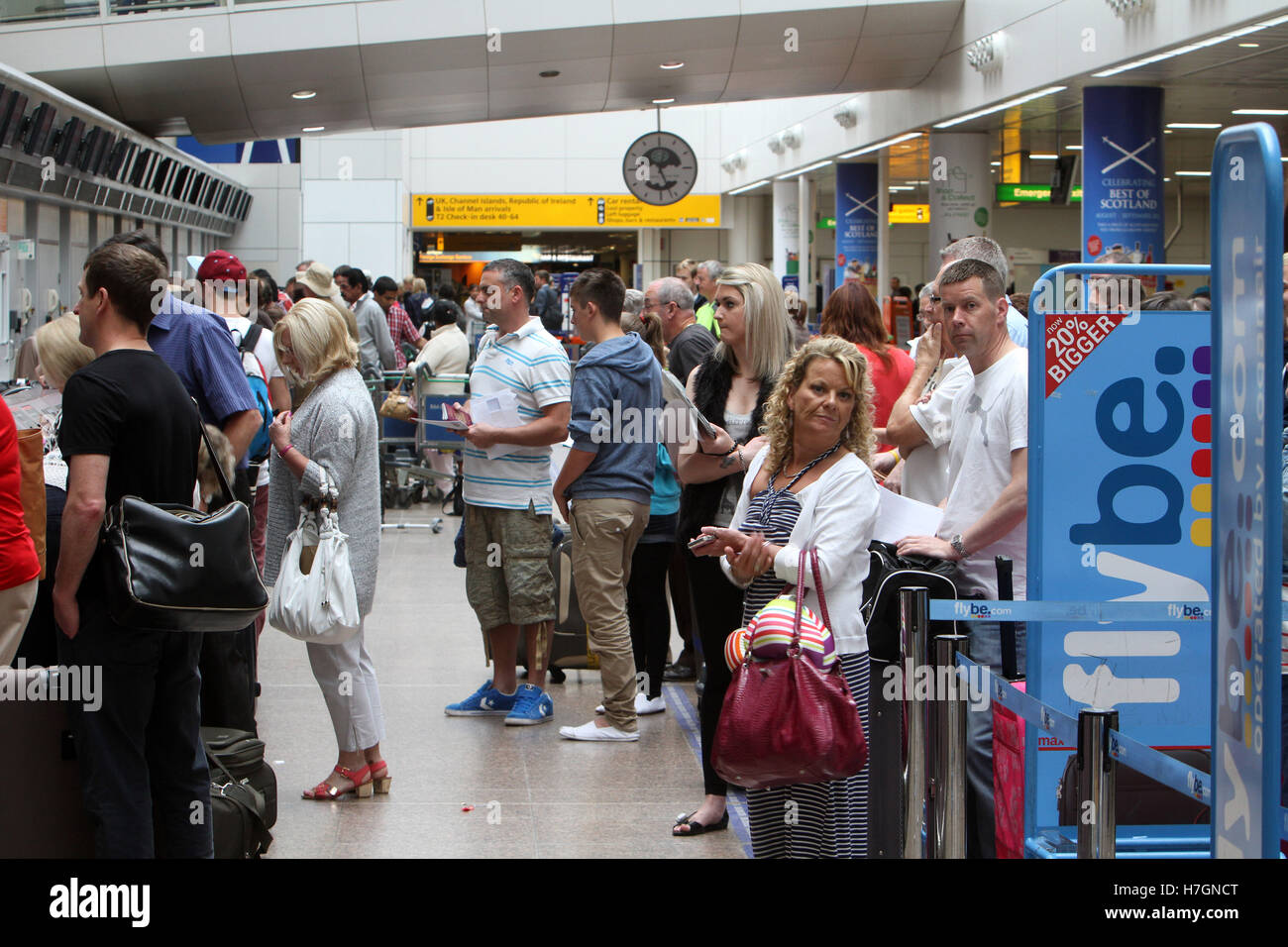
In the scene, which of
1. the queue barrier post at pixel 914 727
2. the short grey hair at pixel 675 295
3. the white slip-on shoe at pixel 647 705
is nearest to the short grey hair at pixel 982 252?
the queue barrier post at pixel 914 727

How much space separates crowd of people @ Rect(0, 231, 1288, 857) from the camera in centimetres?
345

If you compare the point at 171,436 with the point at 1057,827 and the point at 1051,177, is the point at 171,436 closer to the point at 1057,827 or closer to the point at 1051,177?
the point at 1057,827

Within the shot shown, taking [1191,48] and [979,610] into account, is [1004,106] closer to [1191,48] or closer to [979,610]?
[1191,48]

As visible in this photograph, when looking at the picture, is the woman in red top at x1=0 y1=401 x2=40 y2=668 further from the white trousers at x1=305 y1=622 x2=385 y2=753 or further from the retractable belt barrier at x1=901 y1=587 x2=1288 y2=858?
the retractable belt barrier at x1=901 y1=587 x2=1288 y2=858

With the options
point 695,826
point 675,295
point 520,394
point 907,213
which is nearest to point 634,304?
point 675,295

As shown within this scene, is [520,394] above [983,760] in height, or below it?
above

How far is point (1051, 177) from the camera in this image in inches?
905

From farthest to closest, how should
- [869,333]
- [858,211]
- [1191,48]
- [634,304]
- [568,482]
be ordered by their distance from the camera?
[858,211] → [1191,48] → [634,304] → [869,333] → [568,482]

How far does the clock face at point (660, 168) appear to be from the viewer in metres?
15.9

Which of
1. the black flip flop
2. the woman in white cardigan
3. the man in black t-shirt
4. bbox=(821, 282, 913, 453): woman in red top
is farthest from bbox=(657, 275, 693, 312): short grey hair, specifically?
the man in black t-shirt

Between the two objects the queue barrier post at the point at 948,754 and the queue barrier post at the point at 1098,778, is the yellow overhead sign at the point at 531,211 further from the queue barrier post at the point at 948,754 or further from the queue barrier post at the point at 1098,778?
the queue barrier post at the point at 1098,778

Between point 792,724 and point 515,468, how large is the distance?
2681mm

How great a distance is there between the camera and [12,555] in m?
3.27
